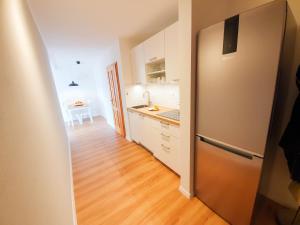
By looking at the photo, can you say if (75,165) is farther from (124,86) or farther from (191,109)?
(191,109)

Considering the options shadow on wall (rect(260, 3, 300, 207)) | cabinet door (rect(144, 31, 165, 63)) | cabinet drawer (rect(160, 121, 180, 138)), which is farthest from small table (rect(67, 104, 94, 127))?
shadow on wall (rect(260, 3, 300, 207))

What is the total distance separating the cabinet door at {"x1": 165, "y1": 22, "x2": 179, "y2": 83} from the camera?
1.87m

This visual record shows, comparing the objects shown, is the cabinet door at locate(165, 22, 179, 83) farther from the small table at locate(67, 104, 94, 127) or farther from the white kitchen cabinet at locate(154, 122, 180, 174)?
the small table at locate(67, 104, 94, 127)

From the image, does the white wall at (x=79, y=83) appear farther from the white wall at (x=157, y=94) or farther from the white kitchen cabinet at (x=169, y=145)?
the white kitchen cabinet at (x=169, y=145)

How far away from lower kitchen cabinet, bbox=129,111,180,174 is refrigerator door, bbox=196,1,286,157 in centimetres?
70

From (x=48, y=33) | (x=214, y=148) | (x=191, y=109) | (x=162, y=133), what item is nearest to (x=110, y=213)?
(x=162, y=133)

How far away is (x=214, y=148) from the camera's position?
1316 millimetres

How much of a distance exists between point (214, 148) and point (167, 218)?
946 millimetres

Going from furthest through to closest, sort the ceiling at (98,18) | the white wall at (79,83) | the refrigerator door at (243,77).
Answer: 1. the white wall at (79,83)
2. the ceiling at (98,18)
3. the refrigerator door at (243,77)

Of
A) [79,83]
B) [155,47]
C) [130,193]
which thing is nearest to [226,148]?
[130,193]

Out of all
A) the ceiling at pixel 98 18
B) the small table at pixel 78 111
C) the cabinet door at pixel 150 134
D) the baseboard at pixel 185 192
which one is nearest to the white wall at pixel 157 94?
the cabinet door at pixel 150 134

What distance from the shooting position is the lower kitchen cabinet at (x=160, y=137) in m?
1.95

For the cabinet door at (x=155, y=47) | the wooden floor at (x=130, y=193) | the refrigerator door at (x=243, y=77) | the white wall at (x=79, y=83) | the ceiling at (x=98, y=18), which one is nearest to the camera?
the refrigerator door at (x=243, y=77)

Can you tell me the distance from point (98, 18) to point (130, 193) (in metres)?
2.60
